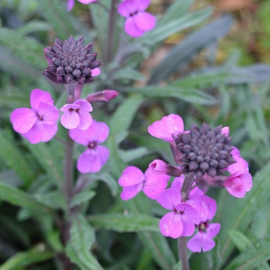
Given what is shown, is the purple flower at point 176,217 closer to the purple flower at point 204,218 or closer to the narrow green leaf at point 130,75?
the purple flower at point 204,218

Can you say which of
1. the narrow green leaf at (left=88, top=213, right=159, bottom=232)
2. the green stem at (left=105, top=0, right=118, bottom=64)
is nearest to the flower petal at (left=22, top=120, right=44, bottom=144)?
the narrow green leaf at (left=88, top=213, right=159, bottom=232)

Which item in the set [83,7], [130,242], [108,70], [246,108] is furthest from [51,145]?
[83,7]

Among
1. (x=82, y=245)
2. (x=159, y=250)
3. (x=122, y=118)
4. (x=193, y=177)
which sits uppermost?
(x=193, y=177)

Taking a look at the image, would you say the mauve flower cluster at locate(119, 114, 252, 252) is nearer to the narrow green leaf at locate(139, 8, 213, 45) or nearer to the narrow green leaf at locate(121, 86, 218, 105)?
the narrow green leaf at locate(121, 86, 218, 105)

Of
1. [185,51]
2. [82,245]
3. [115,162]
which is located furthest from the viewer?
[185,51]

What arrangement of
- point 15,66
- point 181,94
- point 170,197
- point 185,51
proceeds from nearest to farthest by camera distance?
point 170,197 < point 181,94 < point 15,66 < point 185,51

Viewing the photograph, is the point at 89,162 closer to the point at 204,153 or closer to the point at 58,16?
the point at 204,153

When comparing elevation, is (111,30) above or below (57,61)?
below

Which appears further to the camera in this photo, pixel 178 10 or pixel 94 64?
pixel 178 10

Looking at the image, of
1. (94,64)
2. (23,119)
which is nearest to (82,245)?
(23,119)
